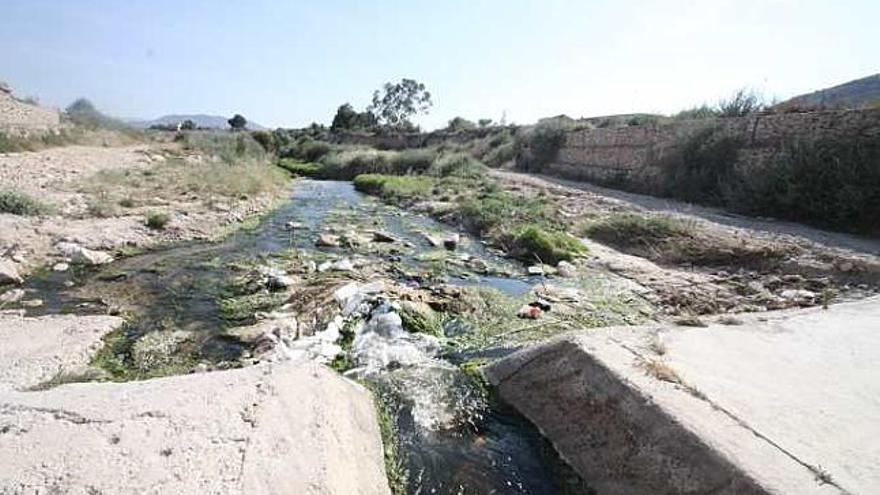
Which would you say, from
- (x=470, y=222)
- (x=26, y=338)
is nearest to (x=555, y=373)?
(x=26, y=338)

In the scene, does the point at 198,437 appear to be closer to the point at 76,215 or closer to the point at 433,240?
the point at 433,240

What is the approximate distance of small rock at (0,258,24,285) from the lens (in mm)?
8180

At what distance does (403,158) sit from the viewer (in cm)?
3262

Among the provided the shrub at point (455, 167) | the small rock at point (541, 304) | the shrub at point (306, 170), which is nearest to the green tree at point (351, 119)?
the shrub at point (306, 170)

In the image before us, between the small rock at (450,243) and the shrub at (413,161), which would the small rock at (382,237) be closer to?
the small rock at (450,243)

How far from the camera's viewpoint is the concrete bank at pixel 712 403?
337cm

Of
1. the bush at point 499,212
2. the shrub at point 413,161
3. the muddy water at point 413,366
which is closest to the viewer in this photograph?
the muddy water at point 413,366

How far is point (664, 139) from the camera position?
806 inches

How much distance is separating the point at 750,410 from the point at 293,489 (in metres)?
3.20

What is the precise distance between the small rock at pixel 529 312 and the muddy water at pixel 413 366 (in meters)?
1.21

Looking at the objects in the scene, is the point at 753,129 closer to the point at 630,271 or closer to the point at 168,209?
the point at 630,271

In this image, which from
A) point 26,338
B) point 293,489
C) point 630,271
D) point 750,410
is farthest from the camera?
point 630,271

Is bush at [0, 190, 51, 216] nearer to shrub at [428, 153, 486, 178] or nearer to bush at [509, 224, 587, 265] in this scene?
bush at [509, 224, 587, 265]

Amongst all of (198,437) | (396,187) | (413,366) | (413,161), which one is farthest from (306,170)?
(198,437)
